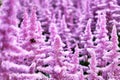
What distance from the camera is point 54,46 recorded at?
23.8 feet

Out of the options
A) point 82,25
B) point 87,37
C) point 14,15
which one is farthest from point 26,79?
point 82,25

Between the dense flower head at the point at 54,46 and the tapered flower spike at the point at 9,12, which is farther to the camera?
the dense flower head at the point at 54,46

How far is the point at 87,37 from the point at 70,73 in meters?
3.19

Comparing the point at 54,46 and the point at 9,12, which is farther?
the point at 54,46

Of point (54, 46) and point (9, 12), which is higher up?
point (9, 12)

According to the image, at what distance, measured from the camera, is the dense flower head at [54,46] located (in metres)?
5.32

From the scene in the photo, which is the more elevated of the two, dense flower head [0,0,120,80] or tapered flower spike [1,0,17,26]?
tapered flower spike [1,0,17,26]

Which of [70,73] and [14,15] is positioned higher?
[14,15]

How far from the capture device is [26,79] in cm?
642

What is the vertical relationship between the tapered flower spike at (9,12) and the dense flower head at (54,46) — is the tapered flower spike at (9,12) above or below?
above

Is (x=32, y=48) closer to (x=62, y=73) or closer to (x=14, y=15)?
(x=62, y=73)

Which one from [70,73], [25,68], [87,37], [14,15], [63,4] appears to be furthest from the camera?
[63,4]

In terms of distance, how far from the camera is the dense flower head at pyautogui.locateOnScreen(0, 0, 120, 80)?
532 cm

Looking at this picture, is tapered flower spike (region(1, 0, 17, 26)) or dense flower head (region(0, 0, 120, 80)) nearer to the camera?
tapered flower spike (region(1, 0, 17, 26))
